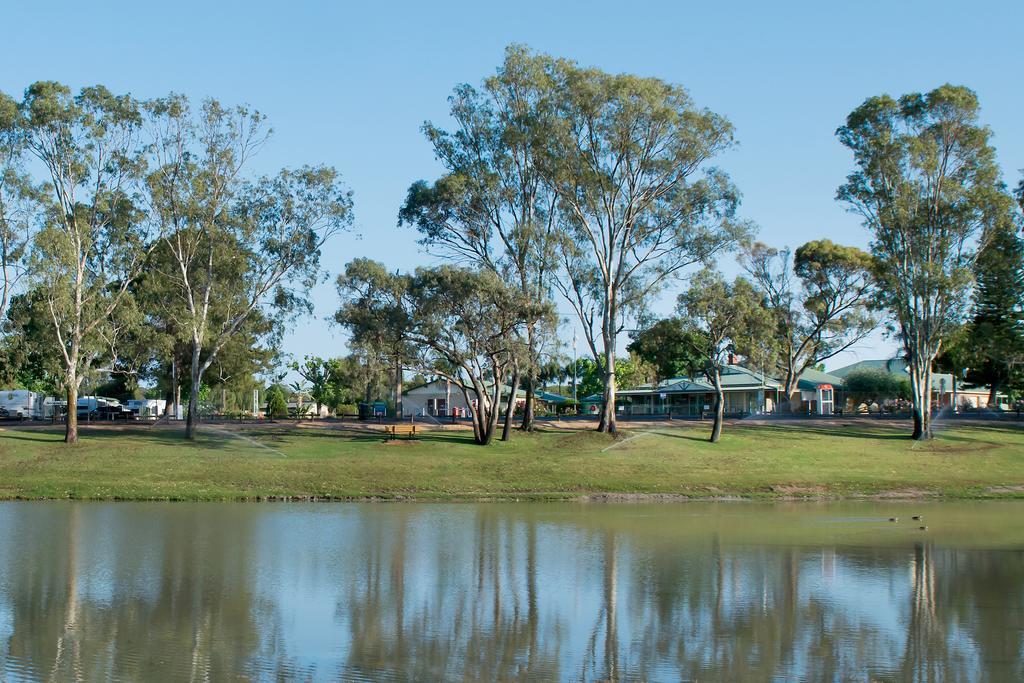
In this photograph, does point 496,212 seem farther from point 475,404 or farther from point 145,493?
point 145,493

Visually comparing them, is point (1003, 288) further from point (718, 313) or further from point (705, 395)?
point (705, 395)

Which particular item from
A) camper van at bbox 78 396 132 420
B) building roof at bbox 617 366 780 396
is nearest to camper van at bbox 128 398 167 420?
camper van at bbox 78 396 132 420

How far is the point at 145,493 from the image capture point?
39094 millimetres

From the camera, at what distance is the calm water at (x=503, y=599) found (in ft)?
46.8

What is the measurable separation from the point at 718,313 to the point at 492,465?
14.7 metres

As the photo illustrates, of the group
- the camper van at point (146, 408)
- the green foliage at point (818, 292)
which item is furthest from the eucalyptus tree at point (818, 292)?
the camper van at point (146, 408)

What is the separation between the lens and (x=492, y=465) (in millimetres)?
47312

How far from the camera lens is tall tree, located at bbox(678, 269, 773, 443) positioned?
52594 mm

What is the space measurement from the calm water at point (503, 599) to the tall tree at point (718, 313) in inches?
841

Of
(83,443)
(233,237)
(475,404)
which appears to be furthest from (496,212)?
(83,443)

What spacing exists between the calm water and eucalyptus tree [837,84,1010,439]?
1113 inches

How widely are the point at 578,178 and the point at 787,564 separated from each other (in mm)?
33996

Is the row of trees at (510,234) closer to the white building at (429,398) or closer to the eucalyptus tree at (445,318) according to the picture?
the eucalyptus tree at (445,318)

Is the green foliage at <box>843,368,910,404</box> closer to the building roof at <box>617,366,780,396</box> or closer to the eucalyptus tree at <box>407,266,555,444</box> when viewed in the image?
the building roof at <box>617,366,780,396</box>
